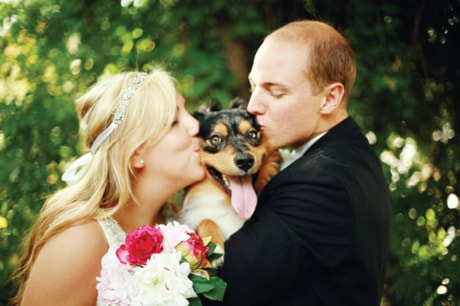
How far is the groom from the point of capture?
7.64ft

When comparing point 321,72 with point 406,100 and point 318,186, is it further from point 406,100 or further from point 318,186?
point 406,100

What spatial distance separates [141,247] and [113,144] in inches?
30.4

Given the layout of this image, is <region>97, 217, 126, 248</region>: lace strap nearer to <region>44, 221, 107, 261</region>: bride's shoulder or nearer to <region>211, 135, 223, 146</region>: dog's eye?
<region>44, 221, 107, 261</region>: bride's shoulder

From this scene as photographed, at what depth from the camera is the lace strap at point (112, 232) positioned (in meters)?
2.66

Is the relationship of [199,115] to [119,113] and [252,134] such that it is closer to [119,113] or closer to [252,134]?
[252,134]

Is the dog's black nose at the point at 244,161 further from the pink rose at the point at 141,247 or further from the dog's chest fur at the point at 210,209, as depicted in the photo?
the pink rose at the point at 141,247

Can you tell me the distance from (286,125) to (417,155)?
242 cm

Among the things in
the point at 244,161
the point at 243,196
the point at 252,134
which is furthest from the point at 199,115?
the point at 243,196

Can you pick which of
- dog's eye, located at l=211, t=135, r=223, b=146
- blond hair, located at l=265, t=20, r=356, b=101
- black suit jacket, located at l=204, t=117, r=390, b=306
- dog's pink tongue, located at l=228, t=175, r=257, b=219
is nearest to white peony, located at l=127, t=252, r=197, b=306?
black suit jacket, located at l=204, t=117, r=390, b=306

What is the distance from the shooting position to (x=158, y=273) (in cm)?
222

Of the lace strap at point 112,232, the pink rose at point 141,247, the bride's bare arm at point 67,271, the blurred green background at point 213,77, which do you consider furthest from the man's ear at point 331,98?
the blurred green background at point 213,77

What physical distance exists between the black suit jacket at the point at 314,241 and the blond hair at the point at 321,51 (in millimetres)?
392

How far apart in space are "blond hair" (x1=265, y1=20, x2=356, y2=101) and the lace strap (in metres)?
1.23

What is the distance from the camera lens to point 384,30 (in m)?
4.53
